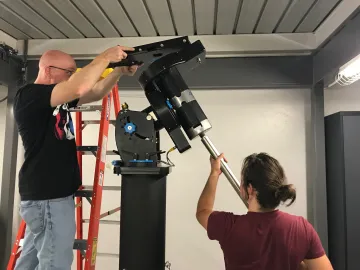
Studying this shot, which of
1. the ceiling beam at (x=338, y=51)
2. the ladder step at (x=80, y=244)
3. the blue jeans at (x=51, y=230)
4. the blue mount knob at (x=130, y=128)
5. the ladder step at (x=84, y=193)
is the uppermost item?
the ceiling beam at (x=338, y=51)

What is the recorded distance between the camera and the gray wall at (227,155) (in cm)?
283

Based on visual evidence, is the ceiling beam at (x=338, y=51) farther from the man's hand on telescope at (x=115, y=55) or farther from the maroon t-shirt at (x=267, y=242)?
the man's hand on telescope at (x=115, y=55)

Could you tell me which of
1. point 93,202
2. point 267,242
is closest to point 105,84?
point 93,202

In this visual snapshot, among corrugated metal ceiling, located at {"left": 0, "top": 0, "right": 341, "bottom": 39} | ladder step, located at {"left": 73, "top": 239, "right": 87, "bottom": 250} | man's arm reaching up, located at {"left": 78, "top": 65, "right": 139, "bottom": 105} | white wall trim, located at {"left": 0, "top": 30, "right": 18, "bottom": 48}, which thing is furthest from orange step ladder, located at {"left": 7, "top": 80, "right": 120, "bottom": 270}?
white wall trim, located at {"left": 0, "top": 30, "right": 18, "bottom": 48}

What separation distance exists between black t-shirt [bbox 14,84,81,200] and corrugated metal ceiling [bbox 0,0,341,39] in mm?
1057

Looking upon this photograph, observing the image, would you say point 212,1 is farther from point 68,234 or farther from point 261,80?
point 68,234

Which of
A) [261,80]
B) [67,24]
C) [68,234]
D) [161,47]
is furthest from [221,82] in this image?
[68,234]

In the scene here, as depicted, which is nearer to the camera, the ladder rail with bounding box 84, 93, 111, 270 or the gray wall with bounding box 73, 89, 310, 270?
the ladder rail with bounding box 84, 93, 111, 270

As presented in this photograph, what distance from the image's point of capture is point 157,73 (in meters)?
1.27

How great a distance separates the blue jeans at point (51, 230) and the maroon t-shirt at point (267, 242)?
28.5 inches

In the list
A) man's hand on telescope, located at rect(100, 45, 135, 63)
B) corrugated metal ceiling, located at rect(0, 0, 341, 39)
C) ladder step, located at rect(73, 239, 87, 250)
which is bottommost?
ladder step, located at rect(73, 239, 87, 250)

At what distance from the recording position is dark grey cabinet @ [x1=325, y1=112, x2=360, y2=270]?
2.32 m

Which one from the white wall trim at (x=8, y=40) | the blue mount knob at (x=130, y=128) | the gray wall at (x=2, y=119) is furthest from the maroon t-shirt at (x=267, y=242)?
the gray wall at (x=2, y=119)

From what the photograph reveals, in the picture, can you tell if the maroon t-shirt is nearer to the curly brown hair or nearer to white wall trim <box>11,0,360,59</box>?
the curly brown hair
